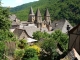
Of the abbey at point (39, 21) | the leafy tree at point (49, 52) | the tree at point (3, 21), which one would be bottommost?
the abbey at point (39, 21)

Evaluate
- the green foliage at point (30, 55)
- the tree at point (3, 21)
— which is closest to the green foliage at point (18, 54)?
the green foliage at point (30, 55)

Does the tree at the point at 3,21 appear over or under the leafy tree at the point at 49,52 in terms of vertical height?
over

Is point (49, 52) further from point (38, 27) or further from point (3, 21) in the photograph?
point (38, 27)

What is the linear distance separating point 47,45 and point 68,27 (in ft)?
109

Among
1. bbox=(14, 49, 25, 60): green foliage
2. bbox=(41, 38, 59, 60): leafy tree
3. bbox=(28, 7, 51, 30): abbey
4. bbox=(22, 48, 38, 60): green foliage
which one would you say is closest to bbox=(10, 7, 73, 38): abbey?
bbox=(28, 7, 51, 30): abbey

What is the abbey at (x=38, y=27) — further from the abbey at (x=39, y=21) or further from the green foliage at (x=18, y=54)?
the green foliage at (x=18, y=54)

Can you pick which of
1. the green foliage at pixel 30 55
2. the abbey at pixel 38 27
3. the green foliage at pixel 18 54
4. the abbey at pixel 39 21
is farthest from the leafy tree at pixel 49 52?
the abbey at pixel 39 21

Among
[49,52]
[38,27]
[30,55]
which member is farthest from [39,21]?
[30,55]

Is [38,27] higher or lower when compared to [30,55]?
lower

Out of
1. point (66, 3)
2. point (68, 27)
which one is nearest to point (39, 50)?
point (68, 27)

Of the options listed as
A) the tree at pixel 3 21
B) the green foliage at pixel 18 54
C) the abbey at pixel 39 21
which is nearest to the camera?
the green foliage at pixel 18 54

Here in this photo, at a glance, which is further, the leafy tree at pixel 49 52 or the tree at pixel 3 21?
the tree at pixel 3 21

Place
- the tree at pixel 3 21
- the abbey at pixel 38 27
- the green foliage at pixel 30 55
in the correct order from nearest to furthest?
1. the green foliage at pixel 30 55
2. the tree at pixel 3 21
3. the abbey at pixel 38 27

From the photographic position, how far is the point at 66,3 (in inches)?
4847
